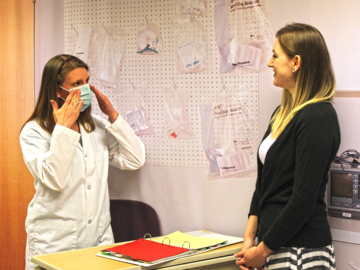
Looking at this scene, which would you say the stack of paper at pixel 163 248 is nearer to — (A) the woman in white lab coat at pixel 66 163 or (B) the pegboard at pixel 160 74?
(A) the woman in white lab coat at pixel 66 163

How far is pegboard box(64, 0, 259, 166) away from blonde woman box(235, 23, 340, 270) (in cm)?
55

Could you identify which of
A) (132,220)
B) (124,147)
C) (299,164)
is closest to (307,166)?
(299,164)

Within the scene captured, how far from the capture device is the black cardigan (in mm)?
1275

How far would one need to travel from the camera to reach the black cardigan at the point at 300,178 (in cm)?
128

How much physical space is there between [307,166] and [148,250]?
822 mm

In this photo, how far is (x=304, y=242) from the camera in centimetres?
134

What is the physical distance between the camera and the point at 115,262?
1.51m

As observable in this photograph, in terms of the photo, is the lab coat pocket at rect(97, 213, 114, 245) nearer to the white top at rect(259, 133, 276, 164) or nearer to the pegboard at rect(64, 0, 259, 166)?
the pegboard at rect(64, 0, 259, 166)

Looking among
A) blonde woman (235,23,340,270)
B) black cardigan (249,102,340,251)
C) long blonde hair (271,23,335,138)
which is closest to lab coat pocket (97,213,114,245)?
blonde woman (235,23,340,270)

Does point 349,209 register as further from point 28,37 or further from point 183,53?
point 28,37

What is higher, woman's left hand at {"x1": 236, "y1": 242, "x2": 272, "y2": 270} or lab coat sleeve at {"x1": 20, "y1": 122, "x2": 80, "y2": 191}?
lab coat sleeve at {"x1": 20, "y1": 122, "x2": 80, "y2": 191}

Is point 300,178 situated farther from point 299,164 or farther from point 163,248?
point 163,248

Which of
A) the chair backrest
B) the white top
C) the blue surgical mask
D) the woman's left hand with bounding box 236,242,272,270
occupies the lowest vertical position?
the chair backrest

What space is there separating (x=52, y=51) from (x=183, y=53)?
3.23 feet
